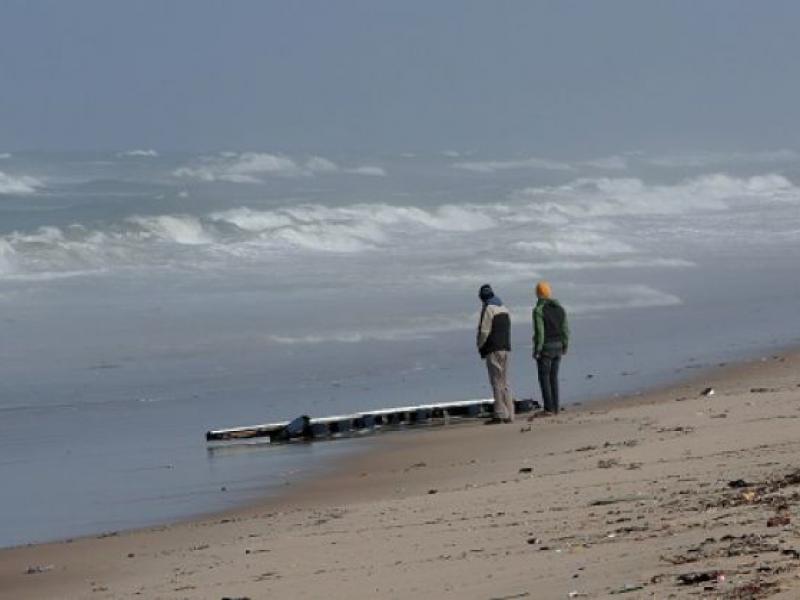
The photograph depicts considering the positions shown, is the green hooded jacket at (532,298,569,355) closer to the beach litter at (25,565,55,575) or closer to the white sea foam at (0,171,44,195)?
the beach litter at (25,565,55,575)

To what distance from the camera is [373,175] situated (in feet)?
253

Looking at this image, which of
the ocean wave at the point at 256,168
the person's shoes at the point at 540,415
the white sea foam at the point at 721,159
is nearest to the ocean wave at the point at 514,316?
the person's shoes at the point at 540,415

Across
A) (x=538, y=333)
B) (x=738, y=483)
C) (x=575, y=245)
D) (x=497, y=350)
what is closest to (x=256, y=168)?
(x=575, y=245)

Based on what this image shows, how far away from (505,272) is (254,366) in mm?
12565

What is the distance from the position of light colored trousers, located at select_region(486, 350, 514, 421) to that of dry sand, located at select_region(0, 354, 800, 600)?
1767 mm

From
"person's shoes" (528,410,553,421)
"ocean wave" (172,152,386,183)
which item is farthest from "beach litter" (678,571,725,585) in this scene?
"ocean wave" (172,152,386,183)

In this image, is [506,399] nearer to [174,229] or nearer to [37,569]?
[37,569]

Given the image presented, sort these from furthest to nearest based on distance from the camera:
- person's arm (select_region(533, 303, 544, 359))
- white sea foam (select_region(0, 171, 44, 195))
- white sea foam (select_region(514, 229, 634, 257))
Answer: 1. white sea foam (select_region(0, 171, 44, 195))
2. white sea foam (select_region(514, 229, 634, 257))
3. person's arm (select_region(533, 303, 544, 359))

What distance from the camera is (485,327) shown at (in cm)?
1669

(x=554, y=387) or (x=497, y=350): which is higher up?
(x=497, y=350)

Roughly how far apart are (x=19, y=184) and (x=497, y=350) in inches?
2027

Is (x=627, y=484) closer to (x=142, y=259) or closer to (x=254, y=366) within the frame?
(x=254, y=366)

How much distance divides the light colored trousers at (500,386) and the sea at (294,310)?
1592 millimetres

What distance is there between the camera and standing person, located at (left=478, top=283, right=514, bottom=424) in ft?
54.2
